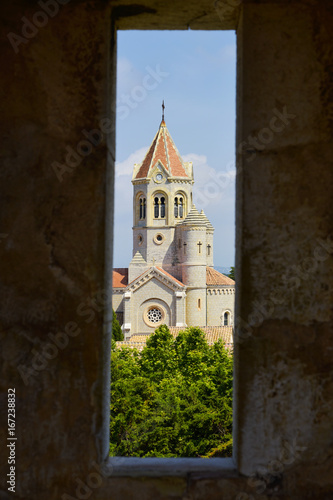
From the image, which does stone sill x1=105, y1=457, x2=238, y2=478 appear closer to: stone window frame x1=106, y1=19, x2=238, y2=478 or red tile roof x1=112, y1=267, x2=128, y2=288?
stone window frame x1=106, y1=19, x2=238, y2=478

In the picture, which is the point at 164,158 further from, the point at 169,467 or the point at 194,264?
the point at 169,467

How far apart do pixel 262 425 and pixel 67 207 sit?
35.7 inches

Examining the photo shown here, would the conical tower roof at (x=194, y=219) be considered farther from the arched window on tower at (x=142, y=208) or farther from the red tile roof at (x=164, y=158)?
the arched window on tower at (x=142, y=208)

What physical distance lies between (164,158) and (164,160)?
289 millimetres

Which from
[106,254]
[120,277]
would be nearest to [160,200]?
[120,277]

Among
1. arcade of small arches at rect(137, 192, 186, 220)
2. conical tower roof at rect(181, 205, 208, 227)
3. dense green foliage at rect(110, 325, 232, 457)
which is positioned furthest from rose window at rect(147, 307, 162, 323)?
dense green foliage at rect(110, 325, 232, 457)

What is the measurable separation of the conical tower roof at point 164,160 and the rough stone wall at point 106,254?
137 ft

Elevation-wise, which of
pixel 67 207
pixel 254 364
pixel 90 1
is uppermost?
pixel 90 1

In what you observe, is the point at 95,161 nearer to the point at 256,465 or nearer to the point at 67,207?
the point at 67,207

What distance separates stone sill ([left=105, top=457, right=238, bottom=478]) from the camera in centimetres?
145

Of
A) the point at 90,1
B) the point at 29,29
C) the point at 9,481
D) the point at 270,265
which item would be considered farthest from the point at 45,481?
the point at 90,1

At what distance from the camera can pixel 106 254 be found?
1528 millimetres

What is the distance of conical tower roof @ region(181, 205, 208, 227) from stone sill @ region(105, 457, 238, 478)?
128ft

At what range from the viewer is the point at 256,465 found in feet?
4.76
